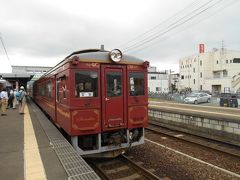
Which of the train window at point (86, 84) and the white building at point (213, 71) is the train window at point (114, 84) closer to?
the train window at point (86, 84)

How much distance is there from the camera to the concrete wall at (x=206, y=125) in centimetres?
968

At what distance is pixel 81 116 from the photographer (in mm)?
6188

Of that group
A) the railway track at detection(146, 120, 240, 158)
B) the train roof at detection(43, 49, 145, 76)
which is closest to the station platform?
the train roof at detection(43, 49, 145, 76)

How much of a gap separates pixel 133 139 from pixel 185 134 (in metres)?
4.92

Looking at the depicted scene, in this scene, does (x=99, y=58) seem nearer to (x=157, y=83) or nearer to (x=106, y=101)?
(x=106, y=101)

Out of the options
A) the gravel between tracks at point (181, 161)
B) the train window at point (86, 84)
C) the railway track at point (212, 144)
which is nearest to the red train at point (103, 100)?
the train window at point (86, 84)

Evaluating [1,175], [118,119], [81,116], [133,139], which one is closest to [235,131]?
[133,139]

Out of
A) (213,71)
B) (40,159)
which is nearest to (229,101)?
(40,159)

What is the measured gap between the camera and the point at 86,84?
6.32 m

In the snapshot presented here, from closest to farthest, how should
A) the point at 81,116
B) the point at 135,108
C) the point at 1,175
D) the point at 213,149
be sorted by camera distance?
the point at 1,175 < the point at 81,116 < the point at 135,108 < the point at 213,149

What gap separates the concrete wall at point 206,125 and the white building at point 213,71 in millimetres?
42266

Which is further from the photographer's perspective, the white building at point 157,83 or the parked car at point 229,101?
the white building at point 157,83

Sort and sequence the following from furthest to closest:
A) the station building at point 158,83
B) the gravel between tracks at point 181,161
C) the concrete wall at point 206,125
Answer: the station building at point 158,83, the concrete wall at point 206,125, the gravel between tracks at point 181,161

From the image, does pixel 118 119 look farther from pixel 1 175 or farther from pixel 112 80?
pixel 1 175
